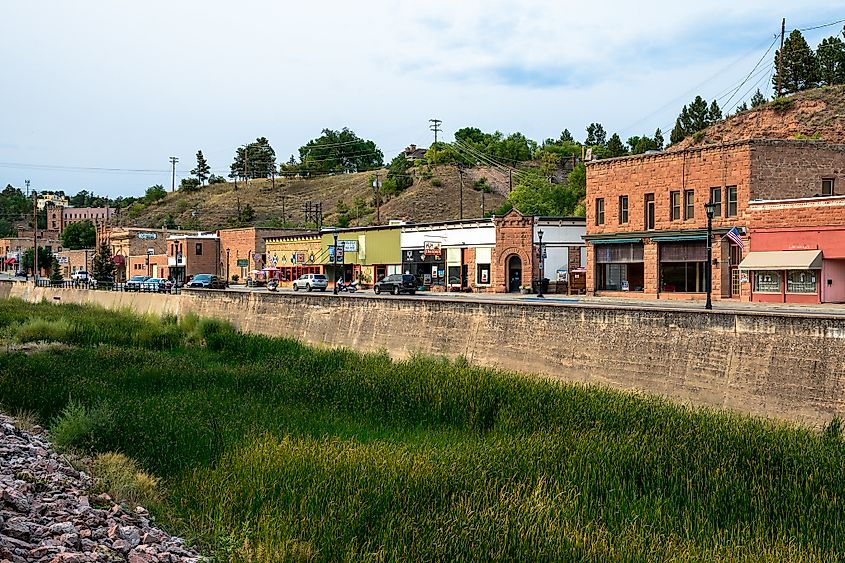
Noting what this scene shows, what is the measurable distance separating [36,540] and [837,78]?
286 ft

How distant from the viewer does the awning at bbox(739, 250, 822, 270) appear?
37875mm

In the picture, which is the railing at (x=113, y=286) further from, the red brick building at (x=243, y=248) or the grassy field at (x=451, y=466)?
the grassy field at (x=451, y=466)

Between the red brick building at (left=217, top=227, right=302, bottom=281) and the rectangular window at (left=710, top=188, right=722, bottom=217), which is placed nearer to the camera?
the rectangular window at (left=710, top=188, right=722, bottom=217)

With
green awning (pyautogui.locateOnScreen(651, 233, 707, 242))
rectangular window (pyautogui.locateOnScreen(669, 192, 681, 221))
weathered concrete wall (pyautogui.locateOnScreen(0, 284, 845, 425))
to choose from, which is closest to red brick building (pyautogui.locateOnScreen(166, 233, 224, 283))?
weathered concrete wall (pyautogui.locateOnScreen(0, 284, 845, 425))

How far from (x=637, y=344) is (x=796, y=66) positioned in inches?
2743

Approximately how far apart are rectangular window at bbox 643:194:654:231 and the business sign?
64.2 ft

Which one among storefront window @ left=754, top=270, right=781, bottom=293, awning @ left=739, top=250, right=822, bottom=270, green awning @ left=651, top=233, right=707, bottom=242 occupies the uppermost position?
green awning @ left=651, top=233, right=707, bottom=242

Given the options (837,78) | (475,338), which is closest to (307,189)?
(837,78)

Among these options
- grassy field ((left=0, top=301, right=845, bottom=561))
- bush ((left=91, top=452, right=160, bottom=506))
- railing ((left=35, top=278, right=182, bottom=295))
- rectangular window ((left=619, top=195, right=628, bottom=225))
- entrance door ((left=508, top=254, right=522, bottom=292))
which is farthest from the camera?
railing ((left=35, top=278, right=182, bottom=295))

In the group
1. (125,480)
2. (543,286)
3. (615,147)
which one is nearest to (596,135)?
(615,147)

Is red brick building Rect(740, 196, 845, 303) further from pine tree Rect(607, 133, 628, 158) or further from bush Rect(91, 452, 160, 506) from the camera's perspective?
pine tree Rect(607, 133, 628, 158)

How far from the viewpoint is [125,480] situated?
16.1 meters

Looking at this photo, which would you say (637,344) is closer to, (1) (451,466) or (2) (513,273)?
(1) (451,466)

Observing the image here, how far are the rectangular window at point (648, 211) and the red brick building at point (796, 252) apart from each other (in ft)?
22.9
